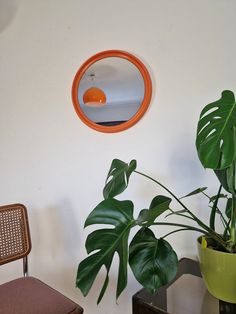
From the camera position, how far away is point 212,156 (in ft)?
1.77

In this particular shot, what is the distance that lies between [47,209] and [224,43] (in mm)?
1254

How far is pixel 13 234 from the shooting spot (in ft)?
3.58

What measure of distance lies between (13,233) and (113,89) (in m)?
0.88

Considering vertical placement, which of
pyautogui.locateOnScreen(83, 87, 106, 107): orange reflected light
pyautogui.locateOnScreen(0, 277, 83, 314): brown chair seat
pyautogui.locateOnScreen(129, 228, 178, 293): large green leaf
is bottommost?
pyautogui.locateOnScreen(0, 277, 83, 314): brown chair seat

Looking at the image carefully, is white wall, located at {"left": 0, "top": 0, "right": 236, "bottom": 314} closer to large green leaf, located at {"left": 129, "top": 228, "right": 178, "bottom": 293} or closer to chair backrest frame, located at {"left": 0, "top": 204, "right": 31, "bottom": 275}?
chair backrest frame, located at {"left": 0, "top": 204, "right": 31, "bottom": 275}

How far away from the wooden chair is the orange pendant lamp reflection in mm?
650

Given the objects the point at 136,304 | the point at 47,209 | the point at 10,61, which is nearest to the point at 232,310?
the point at 136,304

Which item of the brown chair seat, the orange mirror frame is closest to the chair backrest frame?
the brown chair seat

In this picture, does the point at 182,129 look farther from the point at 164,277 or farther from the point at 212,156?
the point at 164,277

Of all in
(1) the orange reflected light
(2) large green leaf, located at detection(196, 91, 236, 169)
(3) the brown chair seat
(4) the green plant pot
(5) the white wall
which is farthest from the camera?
(1) the orange reflected light

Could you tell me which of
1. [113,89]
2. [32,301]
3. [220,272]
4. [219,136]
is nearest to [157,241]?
[220,272]

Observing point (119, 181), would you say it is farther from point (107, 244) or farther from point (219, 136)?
point (219, 136)

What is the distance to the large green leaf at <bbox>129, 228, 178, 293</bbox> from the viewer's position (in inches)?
22.2

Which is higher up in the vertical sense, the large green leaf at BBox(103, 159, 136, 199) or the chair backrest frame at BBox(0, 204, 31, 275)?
the large green leaf at BBox(103, 159, 136, 199)
